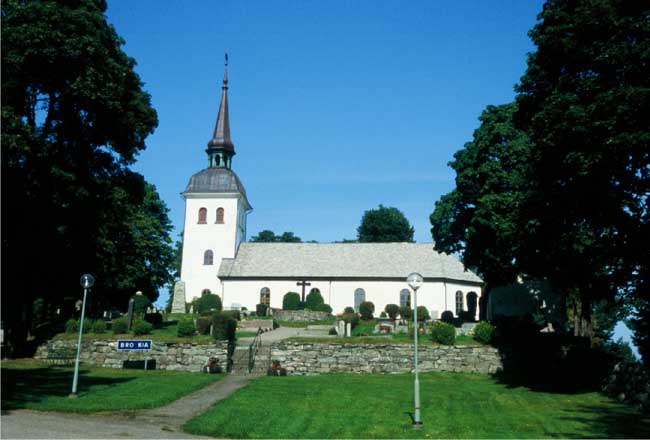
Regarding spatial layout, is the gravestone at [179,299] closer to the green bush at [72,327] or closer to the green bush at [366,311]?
the green bush at [366,311]

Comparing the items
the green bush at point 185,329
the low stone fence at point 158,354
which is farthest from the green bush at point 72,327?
the green bush at point 185,329

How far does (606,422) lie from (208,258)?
1755 inches

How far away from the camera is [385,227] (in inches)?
3159

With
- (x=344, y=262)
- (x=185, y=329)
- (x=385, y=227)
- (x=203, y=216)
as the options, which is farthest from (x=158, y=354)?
(x=385, y=227)

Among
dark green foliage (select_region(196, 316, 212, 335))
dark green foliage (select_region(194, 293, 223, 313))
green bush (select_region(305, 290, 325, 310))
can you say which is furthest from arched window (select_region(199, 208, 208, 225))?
dark green foliage (select_region(196, 316, 212, 335))

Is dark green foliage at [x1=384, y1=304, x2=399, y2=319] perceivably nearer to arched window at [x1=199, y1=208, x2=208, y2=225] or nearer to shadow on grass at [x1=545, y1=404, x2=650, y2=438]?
arched window at [x1=199, y1=208, x2=208, y2=225]

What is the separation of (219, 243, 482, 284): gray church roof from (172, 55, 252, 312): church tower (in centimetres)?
177

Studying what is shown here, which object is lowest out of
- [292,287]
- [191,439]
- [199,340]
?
[191,439]

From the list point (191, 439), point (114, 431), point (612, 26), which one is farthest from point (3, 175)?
point (612, 26)

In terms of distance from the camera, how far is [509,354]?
25.6 meters

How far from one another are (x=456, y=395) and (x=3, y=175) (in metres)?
16.7

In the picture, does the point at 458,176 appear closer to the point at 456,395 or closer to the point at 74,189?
the point at 456,395

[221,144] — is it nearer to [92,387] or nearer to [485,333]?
[485,333]

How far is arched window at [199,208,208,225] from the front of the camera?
5634cm
